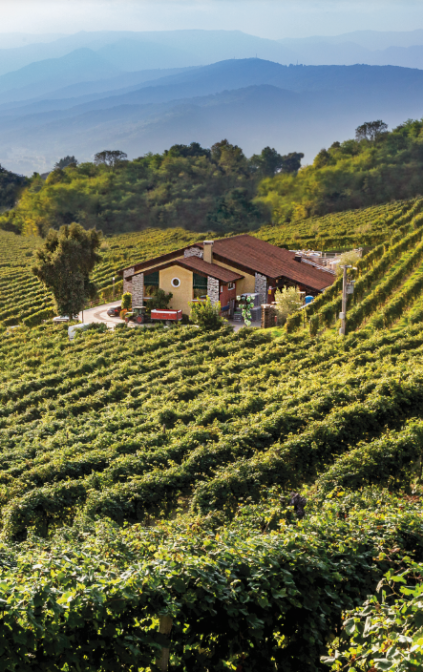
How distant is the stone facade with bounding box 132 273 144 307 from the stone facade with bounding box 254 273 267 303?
25.0 ft

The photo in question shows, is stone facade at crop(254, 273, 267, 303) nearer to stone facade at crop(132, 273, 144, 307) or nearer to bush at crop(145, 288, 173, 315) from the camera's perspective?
bush at crop(145, 288, 173, 315)

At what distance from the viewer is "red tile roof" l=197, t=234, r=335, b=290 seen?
41938mm

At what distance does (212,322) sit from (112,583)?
27.4 metres

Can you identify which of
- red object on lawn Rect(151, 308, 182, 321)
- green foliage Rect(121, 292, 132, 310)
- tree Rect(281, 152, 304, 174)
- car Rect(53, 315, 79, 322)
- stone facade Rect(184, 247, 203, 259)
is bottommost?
car Rect(53, 315, 79, 322)

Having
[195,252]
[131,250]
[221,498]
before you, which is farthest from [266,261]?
[131,250]

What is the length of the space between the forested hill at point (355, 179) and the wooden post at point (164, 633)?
352 feet

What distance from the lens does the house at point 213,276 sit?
39.2 metres

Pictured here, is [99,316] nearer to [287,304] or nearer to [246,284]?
[246,284]

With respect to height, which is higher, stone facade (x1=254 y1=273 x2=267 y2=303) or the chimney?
the chimney

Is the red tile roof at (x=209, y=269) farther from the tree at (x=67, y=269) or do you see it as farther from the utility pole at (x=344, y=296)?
the utility pole at (x=344, y=296)

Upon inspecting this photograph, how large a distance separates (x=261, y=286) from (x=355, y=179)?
254ft

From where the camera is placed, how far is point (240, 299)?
39.6 metres

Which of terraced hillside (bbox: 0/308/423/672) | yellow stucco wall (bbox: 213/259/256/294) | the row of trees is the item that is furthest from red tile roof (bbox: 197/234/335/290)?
the row of trees

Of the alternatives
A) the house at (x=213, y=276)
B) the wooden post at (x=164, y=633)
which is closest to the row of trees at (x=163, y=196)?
the house at (x=213, y=276)
